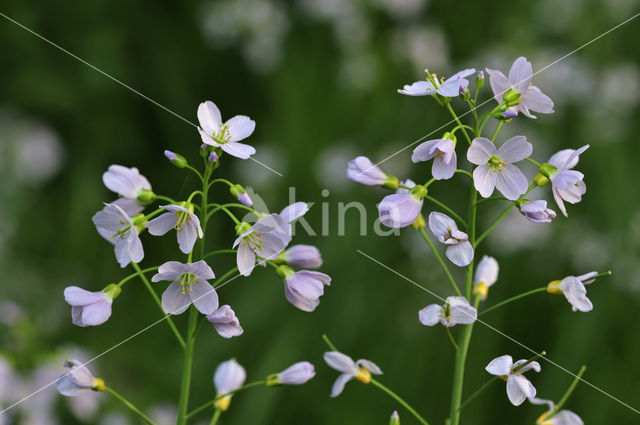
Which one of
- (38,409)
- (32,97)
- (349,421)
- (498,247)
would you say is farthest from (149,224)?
(32,97)

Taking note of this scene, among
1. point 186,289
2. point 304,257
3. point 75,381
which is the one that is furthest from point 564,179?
point 75,381

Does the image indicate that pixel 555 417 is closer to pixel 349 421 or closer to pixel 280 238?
pixel 280 238

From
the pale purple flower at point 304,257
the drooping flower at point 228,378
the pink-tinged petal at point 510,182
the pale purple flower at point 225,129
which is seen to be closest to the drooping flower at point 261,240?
the pale purple flower at point 304,257

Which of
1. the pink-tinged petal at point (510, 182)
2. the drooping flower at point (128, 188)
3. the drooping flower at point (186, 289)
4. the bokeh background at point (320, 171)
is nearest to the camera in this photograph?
the drooping flower at point (186, 289)

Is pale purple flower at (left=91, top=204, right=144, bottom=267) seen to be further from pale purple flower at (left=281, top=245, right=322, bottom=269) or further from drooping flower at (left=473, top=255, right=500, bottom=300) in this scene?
drooping flower at (left=473, top=255, right=500, bottom=300)

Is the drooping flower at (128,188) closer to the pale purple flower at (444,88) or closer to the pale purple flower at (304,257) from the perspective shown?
the pale purple flower at (304,257)

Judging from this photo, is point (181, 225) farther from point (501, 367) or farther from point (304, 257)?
point (501, 367)
